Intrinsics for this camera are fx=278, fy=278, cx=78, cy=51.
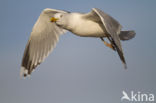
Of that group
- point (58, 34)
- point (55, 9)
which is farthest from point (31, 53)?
point (55, 9)

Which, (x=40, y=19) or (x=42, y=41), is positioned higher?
(x=40, y=19)

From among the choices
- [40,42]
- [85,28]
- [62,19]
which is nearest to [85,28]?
[85,28]

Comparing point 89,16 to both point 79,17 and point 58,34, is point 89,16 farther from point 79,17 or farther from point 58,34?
point 58,34

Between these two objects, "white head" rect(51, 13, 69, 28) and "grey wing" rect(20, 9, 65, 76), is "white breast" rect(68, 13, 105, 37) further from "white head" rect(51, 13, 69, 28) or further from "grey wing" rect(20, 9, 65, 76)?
"grey wing" rect(20, 9, 65, 76)

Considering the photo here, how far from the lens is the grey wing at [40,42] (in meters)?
1.82

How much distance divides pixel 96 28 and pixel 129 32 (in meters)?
0.28

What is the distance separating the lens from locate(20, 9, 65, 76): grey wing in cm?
182

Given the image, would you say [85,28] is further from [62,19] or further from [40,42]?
[40,42]

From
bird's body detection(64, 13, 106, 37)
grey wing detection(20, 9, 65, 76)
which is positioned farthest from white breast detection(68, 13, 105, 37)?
grey wing detection(20, 9, 65, 76)

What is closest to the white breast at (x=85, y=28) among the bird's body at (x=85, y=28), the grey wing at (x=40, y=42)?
the bird's body at (x=85, y=28)

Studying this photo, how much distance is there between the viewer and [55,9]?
1.77m

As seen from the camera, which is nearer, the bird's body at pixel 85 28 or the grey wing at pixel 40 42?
the bird's body at pixel 85 28

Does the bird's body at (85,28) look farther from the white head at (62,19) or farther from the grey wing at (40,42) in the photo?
the grey wing at (40,42)

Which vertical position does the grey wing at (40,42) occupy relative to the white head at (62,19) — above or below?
below
